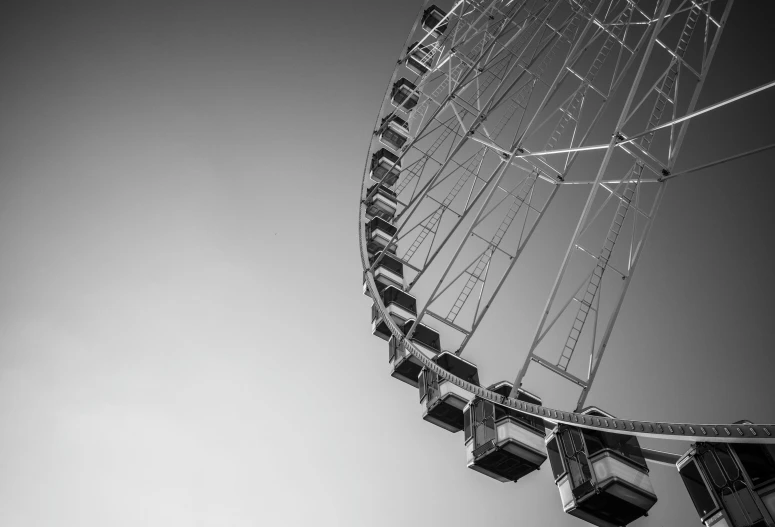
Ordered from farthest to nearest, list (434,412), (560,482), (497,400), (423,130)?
1. (423,130)
2. (434,412)
3. (497,400)
4. (560,482)

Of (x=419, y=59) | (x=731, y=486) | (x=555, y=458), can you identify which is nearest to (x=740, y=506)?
(x=731, y=486)

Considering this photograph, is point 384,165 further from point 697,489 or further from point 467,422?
point 697,489

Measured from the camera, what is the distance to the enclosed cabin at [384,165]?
54.2ft

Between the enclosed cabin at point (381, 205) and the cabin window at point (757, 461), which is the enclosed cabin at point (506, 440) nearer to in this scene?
the cabin window at point (757, 461)

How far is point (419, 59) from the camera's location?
67.6 feet

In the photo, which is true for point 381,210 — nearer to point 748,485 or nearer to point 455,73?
point 455,73

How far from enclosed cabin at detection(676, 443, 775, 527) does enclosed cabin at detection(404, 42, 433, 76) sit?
17.4 m

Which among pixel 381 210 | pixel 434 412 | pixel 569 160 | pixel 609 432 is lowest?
pixel 609 432

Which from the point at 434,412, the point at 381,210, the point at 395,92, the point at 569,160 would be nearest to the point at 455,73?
the point at 395,92

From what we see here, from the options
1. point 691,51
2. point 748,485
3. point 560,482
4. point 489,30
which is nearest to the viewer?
point 748,485

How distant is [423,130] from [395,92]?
14.5 ft

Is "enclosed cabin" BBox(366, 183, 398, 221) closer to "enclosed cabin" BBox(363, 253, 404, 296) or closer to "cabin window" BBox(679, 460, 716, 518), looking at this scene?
"enclosed cabin" BBox(363, 253, 404, 296)

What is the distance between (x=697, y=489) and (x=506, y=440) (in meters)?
2.38

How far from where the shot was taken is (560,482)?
5969 mm
